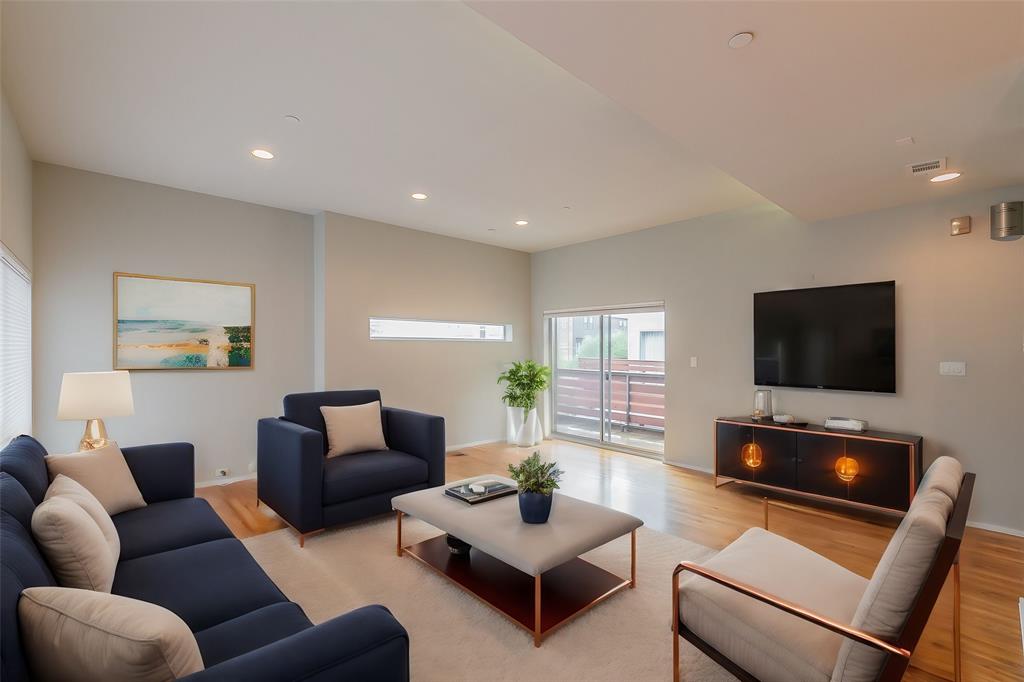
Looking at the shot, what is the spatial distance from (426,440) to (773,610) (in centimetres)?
265

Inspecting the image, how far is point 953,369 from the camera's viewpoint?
3.65 meters

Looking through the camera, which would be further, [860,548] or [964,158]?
[860,548]

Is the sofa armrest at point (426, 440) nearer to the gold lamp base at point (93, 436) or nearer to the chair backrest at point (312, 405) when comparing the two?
the chair backrest at point (312, 405)

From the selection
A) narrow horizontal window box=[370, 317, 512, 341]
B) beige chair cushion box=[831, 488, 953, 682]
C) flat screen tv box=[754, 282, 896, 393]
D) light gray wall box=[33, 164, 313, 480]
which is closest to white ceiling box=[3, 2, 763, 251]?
light gray wall box=[33, 164, 313, 480]

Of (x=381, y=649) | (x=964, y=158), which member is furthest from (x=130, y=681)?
(x=964, y=158)

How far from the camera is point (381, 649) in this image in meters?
1.12

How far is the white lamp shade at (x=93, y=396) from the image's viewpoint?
297 centimetres

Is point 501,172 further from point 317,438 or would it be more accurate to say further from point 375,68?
point 317,438

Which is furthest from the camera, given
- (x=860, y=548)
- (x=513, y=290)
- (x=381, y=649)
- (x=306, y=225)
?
(x=513, y=290)

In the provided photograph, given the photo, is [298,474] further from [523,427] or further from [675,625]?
[523,427]

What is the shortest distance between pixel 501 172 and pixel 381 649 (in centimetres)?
337

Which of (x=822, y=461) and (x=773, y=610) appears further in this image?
(x=822, y=461)

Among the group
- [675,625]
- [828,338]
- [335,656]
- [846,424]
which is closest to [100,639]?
[335,656]

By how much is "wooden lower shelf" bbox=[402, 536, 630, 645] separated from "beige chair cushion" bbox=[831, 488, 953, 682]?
3.84 ft
